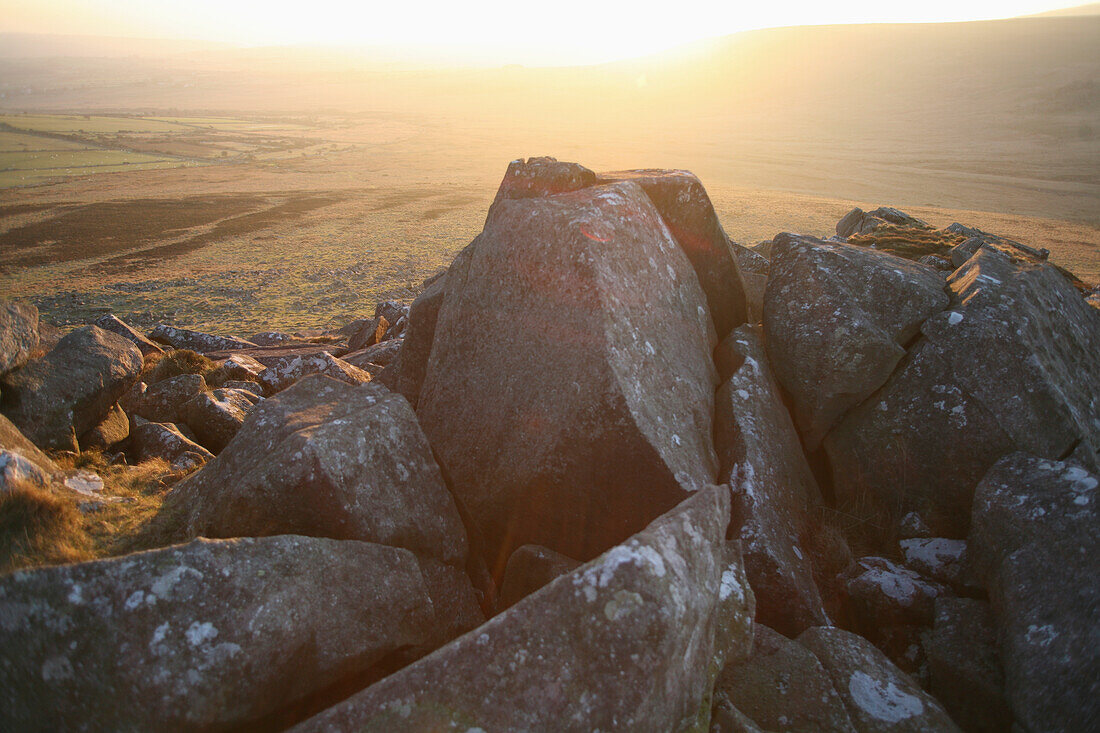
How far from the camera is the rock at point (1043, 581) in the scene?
141 inches

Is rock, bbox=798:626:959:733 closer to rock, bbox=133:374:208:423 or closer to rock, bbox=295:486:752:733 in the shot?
rock, bbox=295:486:752:733

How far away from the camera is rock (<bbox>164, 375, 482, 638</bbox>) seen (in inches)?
156

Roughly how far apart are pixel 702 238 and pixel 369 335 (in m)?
8.29

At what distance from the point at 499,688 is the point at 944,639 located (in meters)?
3.57

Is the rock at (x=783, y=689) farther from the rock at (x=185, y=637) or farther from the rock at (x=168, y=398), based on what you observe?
the rock at (x=168, y=398)

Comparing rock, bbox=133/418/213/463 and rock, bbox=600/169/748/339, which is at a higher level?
rock, bbox=600/169/748/339

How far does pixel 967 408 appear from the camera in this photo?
548 centimetres

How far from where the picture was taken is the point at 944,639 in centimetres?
441

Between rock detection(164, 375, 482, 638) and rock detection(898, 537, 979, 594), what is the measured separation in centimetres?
387

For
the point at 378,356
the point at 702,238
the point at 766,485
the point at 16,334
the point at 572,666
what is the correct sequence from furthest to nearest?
the point at 378,356
the point at 702,238
the point at 16,334
the point at 766,485
the point at 572,666

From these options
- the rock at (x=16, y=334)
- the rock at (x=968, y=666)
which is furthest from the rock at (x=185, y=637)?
the rock at (x=16, y=334)

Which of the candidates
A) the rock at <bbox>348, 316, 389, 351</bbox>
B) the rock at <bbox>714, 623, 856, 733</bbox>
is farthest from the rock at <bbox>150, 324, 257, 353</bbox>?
the rock at <bbox>714, 623, 856, 733</bbox>

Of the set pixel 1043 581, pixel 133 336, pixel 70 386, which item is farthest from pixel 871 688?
pixel 133 336

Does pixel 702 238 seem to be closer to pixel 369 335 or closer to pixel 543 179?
pixel 543 179
